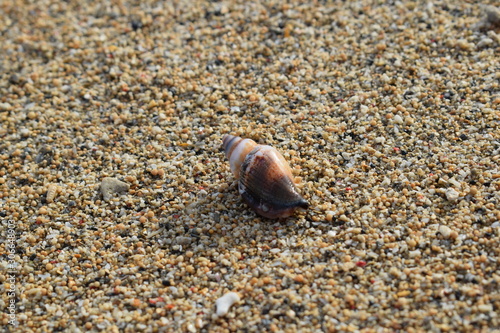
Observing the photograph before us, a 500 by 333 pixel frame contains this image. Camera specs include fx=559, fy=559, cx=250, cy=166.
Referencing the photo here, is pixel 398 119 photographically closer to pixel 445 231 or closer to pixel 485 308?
pixel 445 231

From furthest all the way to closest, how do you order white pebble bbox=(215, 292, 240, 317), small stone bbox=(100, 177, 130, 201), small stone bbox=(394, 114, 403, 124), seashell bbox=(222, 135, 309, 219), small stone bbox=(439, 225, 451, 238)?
small stone bbox=(394, 114, 403, 124) < small stone bbox=(100, 177, 130, 201) < seashell bbox=(222, 135, 309, 219) < small stone bbox=(439, 225, 451, 238) < white pebble bbox=(215, 292, 240, 317)

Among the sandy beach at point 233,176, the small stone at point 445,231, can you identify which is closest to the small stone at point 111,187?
the sandy beach at point 233,176

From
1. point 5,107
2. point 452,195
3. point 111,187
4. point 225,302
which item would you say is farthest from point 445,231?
point 5,107

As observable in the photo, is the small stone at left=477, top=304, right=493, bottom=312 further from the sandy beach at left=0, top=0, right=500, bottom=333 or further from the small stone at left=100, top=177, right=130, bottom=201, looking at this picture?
the small stone at left=100, top=177, right=130, bottom=201

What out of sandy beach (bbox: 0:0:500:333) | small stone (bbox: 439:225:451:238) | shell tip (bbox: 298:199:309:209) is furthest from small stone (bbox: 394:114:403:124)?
shell tip (bbox: 298:199:309:209)

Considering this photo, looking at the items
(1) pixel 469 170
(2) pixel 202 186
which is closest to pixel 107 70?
(2) pixel 202 186
